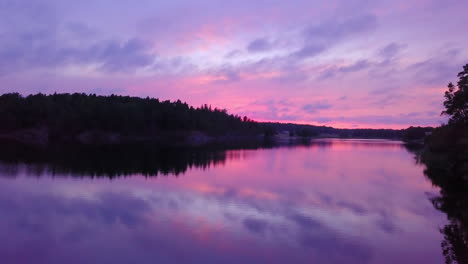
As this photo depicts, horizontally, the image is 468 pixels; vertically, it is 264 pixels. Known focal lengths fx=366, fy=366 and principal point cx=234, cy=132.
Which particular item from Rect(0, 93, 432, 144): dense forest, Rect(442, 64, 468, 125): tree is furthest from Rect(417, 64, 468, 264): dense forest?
Rect(0, 93, 432, 144): dense forest

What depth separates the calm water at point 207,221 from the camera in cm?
942

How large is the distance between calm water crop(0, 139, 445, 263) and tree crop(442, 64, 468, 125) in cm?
738

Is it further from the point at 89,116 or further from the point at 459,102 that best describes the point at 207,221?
the point at 89,116

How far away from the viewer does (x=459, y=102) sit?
25.2 meters

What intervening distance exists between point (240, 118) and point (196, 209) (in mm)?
139746

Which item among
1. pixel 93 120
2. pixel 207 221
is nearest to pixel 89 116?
pixel 93 120

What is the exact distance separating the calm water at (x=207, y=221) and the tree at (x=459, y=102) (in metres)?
7.38

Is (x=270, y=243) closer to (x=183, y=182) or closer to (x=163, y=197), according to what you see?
(x=163, y=197)

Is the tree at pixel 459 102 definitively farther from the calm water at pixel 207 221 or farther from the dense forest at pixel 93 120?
the dense forest at pixel 93 120

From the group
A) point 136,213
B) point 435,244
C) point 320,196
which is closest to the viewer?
point 435,244

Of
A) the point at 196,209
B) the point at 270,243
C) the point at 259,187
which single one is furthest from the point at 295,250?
the point at 259,187

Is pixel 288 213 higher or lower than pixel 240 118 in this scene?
lower

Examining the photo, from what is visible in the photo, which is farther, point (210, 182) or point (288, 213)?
point (210, 182)

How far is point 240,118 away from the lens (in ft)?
504
